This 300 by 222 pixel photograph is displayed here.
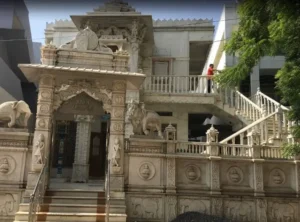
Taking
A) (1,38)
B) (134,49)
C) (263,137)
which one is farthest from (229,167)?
(1,38)

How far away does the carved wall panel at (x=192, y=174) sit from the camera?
9.82 metres

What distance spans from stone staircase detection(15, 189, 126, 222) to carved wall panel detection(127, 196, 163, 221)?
0.54 metres

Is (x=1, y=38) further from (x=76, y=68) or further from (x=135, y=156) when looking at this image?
(x=135, y=156)

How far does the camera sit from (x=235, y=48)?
29.3 feet

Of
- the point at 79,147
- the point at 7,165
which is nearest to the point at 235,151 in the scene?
the point at 7,165

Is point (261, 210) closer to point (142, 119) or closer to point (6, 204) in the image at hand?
point (142, 119)

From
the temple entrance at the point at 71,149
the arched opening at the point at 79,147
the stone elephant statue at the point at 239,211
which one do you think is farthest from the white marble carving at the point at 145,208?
the temple entrance at the point at 71,149

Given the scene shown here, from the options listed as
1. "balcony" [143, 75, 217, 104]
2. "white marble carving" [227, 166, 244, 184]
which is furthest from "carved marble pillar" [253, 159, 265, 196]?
"balcony" [143, 75, 217, 104]

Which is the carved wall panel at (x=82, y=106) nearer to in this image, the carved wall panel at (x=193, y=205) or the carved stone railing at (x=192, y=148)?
the carved stone railing at (x=192, y=148)

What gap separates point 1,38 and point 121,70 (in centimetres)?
1347

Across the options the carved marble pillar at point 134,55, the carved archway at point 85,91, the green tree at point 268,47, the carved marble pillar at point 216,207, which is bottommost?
the carved marble pillar at point 216,207

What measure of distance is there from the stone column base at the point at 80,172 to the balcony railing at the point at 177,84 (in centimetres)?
470

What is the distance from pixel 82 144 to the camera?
14891 millimetres

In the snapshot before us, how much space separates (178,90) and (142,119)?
6301 mm
